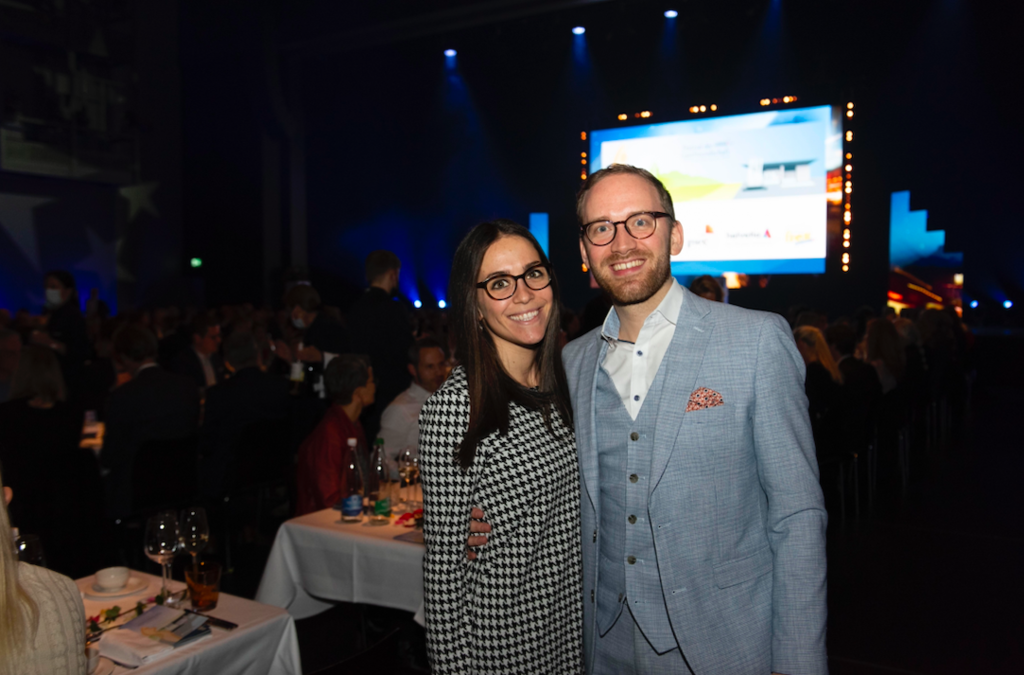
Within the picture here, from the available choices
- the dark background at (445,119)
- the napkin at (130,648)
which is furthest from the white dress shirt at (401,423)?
the dark background at (445,119)

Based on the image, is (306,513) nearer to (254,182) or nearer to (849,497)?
(849,497)

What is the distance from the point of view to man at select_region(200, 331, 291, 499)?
4.88 meters

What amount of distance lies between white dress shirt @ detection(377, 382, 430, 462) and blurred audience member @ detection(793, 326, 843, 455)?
9.27 feet

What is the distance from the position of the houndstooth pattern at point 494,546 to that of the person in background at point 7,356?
4.52 m

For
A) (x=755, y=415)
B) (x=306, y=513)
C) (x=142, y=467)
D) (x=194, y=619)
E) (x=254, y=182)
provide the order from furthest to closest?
(x=254, y=182) → (x=142, y=467) → (x=306, y=513) → (x=194, y=619) → (x=755, y=415)

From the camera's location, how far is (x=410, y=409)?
4008 millimetres

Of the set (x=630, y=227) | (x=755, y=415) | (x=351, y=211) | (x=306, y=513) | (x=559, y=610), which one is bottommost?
(x=306, y=513)

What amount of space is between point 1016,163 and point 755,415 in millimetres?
11381

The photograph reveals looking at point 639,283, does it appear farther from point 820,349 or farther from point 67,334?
point 67,334

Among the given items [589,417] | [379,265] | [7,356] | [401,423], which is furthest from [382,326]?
[589,417]

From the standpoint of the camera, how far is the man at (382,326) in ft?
16.0

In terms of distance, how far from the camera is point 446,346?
28.1 ft

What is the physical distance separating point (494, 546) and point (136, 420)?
11.1ft

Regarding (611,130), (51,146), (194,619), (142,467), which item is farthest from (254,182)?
(194,619)
